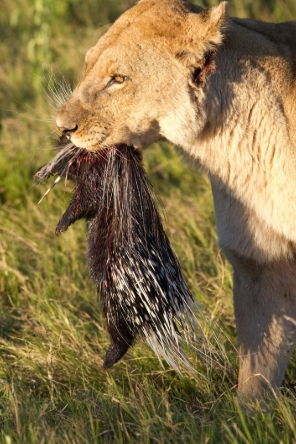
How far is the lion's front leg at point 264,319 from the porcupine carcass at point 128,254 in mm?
256

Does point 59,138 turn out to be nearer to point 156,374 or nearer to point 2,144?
point 156,374

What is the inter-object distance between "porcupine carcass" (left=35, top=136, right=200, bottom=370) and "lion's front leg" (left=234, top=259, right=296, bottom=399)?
0.84ft

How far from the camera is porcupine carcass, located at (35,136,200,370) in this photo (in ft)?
10.6

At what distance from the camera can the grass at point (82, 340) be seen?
2850 millimetres

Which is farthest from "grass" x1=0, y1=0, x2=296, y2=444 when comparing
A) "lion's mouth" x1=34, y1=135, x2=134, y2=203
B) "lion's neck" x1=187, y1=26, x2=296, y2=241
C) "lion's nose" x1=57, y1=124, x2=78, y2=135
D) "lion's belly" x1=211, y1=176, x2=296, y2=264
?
"lion's neck" x1=187, y1=26, x2=296, y2=241

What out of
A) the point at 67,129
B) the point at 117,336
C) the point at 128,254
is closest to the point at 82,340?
the point at 117,336

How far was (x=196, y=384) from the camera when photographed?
3.43 m

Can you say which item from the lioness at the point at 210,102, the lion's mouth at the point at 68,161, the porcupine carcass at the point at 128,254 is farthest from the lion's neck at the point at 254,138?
the lion's mouth at the point at 68,161

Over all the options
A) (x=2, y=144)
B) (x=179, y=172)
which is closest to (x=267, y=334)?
(x=179, y=172)

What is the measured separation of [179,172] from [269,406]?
2663mm

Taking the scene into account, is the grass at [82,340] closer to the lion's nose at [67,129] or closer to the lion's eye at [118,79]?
the lion's nose at [67,129]

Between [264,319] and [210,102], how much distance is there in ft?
3.06

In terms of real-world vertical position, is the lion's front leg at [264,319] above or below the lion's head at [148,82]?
below

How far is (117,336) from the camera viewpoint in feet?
10.8
